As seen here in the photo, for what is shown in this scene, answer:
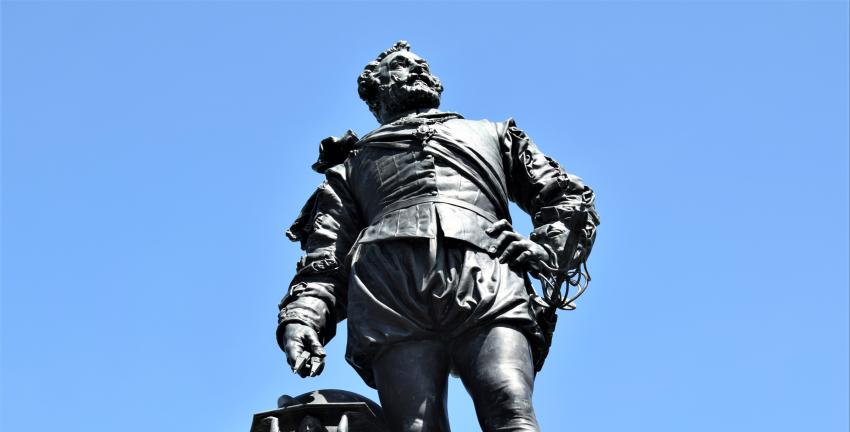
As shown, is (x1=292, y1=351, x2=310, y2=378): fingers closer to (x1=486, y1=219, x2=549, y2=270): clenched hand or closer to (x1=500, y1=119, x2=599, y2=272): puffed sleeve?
(x1=486, y1=219, x2=549, y2=270): clenched hand

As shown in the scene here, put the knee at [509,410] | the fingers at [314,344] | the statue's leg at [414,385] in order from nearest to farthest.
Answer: the knee at [509,410] < the statue's leg at [414,385] < the fingers at [314,344]

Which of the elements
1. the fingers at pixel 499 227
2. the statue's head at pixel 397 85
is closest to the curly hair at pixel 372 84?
the statue's head at pixel 397 85

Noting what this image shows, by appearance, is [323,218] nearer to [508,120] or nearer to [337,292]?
[337,292]

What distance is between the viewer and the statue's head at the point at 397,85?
33.7ft

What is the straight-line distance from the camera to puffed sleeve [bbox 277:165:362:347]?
930 cm

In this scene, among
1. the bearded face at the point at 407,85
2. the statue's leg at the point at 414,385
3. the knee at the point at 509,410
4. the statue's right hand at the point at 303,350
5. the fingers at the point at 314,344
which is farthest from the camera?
the bearded face at the point at 407,85

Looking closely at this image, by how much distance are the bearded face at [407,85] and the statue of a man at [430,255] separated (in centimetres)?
1

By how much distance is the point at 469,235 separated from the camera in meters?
Answer: 8.97

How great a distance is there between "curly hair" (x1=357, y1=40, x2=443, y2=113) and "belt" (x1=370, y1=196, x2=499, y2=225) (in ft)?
4.38

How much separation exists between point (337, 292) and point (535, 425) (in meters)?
1.89

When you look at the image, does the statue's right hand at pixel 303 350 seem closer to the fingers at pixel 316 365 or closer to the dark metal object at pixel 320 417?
the fingers at pixel 316 365

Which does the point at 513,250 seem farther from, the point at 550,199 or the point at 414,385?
the point at 414,385

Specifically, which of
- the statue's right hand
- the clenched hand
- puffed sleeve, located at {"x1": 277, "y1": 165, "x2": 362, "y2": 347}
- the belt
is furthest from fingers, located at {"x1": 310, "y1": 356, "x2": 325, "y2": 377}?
the clenched hand

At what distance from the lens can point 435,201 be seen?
9.20 m
